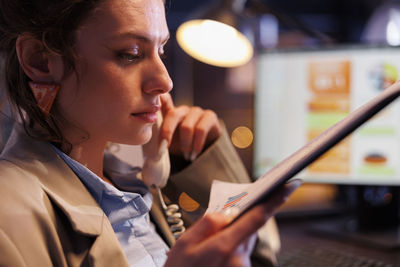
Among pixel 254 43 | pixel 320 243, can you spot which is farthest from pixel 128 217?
pixel 254 43

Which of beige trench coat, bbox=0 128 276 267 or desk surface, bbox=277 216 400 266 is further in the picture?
desk surface, bbox=277 216 400 266

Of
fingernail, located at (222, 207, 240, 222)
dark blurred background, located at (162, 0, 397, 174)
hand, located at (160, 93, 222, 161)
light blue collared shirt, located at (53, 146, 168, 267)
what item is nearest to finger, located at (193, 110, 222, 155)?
hand, located at (160, 93, 222, 161)

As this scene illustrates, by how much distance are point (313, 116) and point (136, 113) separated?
0.79 meters

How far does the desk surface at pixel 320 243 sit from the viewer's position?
0.99 meters

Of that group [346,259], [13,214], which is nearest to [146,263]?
[13,214]

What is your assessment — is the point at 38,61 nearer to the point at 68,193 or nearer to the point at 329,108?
the point at 68,193

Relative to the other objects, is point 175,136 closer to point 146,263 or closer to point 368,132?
point 146,263

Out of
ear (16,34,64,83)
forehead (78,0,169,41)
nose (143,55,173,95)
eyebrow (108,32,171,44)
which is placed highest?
forehead (78,0,169,41)

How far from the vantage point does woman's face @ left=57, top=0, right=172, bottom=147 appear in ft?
1.82

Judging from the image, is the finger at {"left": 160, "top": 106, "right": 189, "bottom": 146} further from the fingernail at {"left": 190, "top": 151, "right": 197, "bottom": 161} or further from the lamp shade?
the lamp shade

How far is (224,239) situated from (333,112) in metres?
0.93

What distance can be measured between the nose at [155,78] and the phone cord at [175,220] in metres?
0.25

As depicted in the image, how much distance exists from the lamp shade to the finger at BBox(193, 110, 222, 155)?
0.99 feet

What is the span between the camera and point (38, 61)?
57 cm
